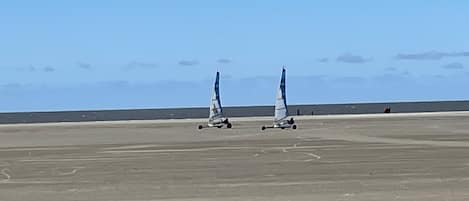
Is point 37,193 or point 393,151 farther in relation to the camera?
point 393,151

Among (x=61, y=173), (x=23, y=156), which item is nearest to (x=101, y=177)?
(x=61, y=173)

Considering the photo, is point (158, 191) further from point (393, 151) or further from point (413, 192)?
point (393, 151)

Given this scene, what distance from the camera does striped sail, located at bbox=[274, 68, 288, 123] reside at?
67.1 metres

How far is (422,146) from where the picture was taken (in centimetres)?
3750

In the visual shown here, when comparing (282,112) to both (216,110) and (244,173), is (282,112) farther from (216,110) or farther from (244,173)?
(244,173)

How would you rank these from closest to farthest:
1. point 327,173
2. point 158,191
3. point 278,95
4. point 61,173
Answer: point 158,191 → point 327,173 → point 61,173 → point 278,95

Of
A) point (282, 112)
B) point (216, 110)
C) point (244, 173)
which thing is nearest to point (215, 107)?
point (216, 110)

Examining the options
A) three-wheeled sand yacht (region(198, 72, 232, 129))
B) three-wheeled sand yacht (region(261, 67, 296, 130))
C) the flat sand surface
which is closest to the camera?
the flat sand surface

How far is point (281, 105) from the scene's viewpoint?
68.1 meters

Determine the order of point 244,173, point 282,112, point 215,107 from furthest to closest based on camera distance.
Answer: point 215,107, point 282,112, point 244,173

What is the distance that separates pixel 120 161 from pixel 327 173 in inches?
357

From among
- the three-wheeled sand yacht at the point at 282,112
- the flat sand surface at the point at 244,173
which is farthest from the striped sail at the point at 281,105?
the flat sand surface at the point at 244,173

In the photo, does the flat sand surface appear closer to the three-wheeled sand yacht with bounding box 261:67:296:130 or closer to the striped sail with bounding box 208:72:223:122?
the three-wheeled sand yacht with bounding box 261:67:296:130

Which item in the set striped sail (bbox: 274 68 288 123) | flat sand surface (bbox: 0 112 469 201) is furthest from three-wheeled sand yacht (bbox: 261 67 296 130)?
flat sand surface (bbox: 0 112 469 201)
